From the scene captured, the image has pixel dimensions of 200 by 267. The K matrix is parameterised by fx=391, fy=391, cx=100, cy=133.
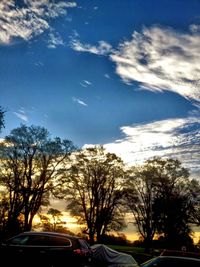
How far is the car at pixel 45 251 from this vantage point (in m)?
17.6

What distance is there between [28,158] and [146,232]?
72.8 feet

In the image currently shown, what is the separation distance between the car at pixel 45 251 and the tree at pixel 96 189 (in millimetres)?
31766

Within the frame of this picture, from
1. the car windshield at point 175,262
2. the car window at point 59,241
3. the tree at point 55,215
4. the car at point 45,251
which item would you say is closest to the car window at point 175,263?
the car windshield at point 175,262

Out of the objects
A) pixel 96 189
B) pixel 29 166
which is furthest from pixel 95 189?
pixel 29 166

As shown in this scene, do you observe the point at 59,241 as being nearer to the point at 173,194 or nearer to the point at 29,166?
the point at 29,166

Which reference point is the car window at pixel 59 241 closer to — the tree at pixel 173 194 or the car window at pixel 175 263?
the car window at pixel 175 263

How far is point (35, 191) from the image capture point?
4331 cm

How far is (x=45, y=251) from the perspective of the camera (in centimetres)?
1775

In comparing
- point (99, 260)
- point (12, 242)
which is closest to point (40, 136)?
point (99, 260)

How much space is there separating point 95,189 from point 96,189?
13 cm

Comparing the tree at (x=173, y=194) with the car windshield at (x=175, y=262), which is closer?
the car windshield at (x=175, y=262)

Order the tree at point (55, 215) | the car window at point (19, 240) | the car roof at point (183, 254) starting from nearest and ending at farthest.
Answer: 1. the car roof at point (183, 254)
2. the car window at point (19, 240)
3. the tree at point (55, 215)

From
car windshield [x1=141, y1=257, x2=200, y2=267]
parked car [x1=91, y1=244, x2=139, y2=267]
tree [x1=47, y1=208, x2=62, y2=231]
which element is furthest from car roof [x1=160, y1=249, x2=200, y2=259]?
tree [x1=47, y1=208, x2=62, y2=231]

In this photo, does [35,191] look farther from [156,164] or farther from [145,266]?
[145,266]
